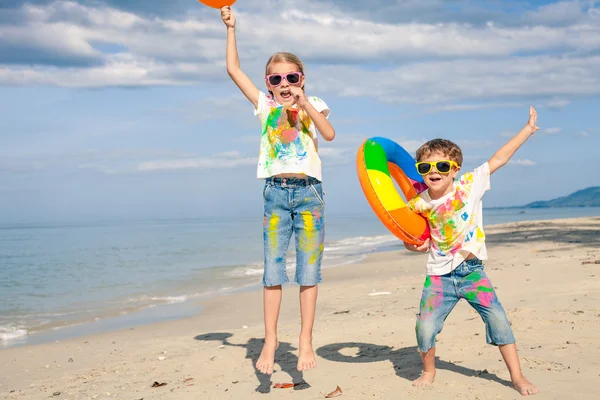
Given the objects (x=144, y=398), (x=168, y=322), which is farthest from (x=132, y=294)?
(x=144, y=398)

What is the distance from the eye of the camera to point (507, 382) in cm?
459

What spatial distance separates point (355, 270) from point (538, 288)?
21.4ft

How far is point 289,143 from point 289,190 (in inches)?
13.4

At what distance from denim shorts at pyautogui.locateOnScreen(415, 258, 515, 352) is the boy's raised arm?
69 cm

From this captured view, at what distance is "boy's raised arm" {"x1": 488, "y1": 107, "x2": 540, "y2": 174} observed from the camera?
4.52 m

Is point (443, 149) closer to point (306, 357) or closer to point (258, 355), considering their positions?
point (306, 357)

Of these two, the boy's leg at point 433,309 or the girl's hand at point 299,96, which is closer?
the girl's hand at point 299,96

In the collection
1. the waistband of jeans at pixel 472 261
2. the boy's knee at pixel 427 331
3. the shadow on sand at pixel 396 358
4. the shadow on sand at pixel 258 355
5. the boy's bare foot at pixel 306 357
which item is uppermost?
the waistband of jeans at pixel 472 261

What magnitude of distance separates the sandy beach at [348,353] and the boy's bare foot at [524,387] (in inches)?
3.1

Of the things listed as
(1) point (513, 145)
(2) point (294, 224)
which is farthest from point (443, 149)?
(2) point (294, 224)

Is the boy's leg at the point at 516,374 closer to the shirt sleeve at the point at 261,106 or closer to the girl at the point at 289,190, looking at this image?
the girl at the point at 289,190

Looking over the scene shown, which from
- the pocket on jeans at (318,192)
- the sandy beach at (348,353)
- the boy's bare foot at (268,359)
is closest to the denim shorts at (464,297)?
the sandy beach at (348,353)

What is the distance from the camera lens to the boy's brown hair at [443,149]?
4.64m

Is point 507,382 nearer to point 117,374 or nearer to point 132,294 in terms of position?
point 117,374
